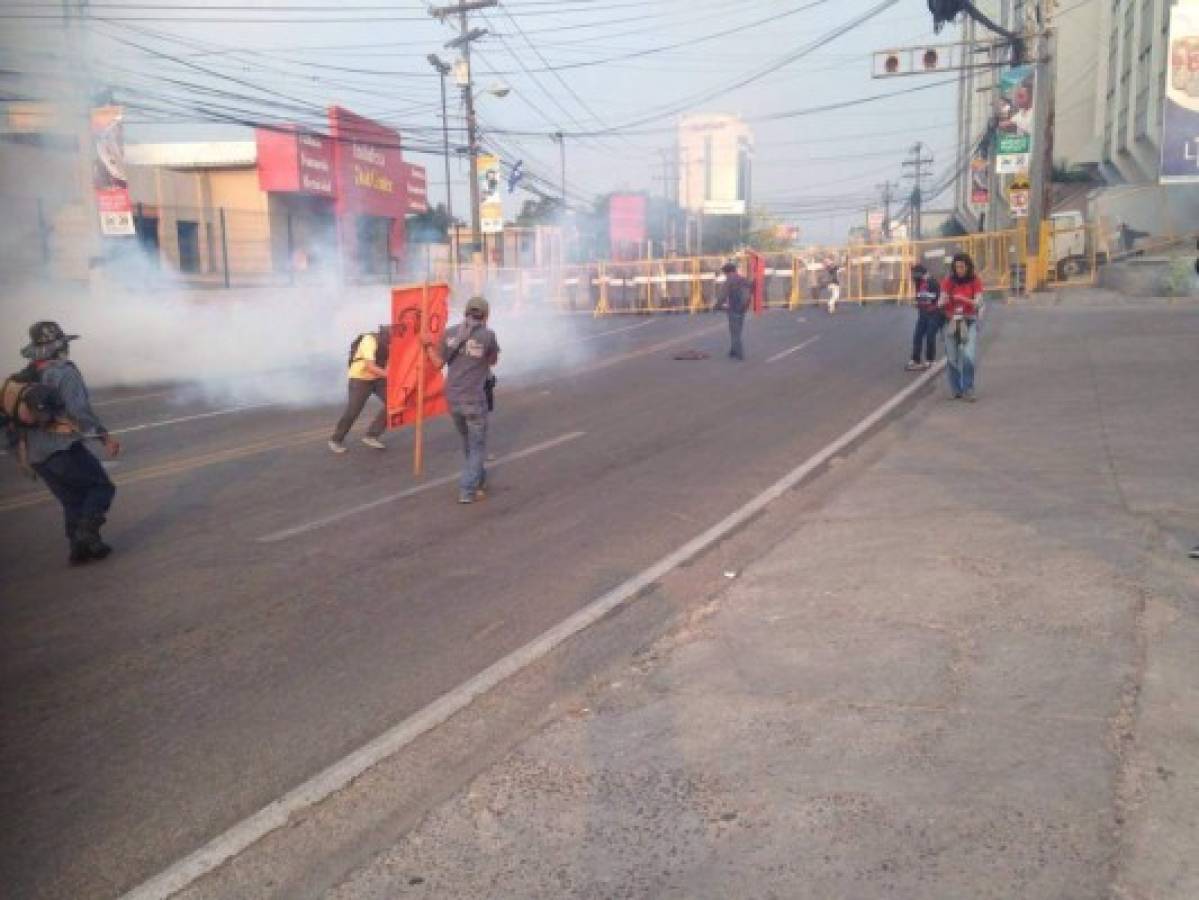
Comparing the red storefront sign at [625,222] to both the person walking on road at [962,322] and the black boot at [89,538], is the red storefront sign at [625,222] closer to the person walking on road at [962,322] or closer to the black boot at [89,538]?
the person walking on road at [962,322]

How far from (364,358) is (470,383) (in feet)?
8.96

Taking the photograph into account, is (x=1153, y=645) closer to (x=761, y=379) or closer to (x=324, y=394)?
(x=761, y=379)

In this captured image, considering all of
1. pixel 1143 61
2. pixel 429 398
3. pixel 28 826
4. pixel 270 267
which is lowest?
pixel 28 826

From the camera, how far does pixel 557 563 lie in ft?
22.0

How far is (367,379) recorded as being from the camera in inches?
427

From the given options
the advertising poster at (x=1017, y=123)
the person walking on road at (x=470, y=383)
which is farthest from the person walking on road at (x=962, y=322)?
the advertising poster at (x=1017, y=123)

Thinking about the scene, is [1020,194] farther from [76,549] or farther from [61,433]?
[76,549]

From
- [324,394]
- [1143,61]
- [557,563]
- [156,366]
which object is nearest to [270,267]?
[156,366]

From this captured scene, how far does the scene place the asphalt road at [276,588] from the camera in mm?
3955

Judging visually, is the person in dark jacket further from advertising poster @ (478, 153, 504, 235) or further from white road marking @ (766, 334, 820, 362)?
advertising poster @ (478, 153, 504, 235)

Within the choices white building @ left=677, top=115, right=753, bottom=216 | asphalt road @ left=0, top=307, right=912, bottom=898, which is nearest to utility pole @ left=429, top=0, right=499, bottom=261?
asphalt road @ left=0, top=307, right=912, bottom=898

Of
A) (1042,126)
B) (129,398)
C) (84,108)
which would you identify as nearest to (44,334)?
(129,398)

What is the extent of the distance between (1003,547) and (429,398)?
5693 millimetres

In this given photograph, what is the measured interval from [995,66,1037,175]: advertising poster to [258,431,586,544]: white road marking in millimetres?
19781
